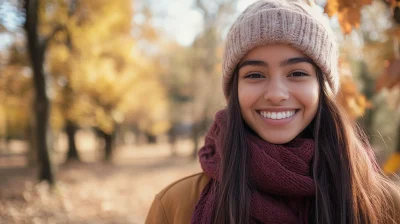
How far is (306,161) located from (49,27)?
9234 millimetres

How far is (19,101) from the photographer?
12.2m

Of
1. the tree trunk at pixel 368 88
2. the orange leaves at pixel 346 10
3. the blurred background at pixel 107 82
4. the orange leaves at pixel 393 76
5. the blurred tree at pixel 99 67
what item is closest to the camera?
the orange leaves at pixel 393 76

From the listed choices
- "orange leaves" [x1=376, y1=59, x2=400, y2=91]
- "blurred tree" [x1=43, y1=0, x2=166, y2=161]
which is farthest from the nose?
"blurred tree" [x1=43, y1=0, x2=166, y2=161]

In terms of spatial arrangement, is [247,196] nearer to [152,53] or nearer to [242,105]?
[242,105]

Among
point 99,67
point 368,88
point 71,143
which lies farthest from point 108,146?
point 368,88

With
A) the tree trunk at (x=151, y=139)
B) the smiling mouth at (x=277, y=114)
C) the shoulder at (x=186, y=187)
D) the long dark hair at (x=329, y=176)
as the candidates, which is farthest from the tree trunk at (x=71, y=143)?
the tree trunk at (x=151, y=139)

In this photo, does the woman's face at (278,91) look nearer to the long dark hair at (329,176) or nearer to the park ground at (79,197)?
the long dark hair at (329,176)

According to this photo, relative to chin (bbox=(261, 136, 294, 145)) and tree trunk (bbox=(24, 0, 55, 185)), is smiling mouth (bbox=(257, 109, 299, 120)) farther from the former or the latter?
tree trunk (bbox=(24, 0, 55, 185))

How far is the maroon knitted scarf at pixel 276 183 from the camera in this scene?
61.9 inches

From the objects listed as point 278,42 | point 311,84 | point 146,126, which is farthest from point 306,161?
point 146,126

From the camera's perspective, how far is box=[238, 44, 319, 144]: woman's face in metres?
1.59

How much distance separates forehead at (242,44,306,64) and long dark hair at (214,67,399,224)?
16 cm

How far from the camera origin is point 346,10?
2090 mm

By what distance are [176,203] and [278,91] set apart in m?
0.71
